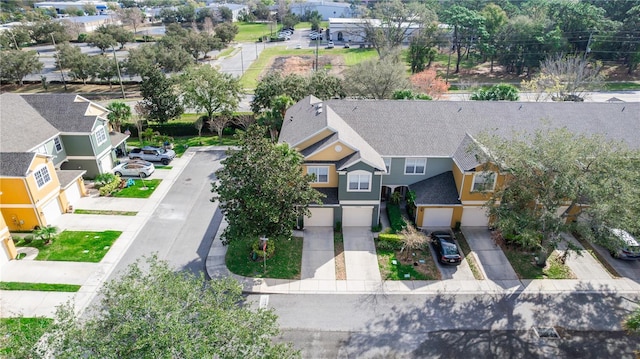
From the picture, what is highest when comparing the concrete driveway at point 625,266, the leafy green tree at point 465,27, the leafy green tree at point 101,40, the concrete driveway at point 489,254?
the leafy green tree at point 465,27

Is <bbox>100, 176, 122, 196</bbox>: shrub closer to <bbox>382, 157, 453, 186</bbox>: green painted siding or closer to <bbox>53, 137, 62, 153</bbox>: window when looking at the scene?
<bbox>53, 137, 62, 153</bbox>: window

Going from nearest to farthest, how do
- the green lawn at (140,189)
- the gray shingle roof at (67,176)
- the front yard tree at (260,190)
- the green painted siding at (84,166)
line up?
the front yard tree at (260,190) < the gray shingle roof at (67,176) < the green lawn at (140,189) < the green painted siding at (84,166)

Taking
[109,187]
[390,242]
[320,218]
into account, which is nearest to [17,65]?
[109,187]

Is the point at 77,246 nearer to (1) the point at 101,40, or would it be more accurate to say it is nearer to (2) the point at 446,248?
(2) the point at 446,248

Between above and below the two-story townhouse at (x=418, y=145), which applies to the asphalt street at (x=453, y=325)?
below

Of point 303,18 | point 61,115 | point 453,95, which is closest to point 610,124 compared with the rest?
point 453,95

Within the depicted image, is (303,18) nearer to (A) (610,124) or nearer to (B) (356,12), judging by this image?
(B) (356,12)

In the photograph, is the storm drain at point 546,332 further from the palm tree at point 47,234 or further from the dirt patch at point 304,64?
the dirt patch at point 304,64

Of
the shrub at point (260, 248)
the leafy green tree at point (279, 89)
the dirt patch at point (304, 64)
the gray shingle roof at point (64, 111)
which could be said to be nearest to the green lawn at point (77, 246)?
the shrub at point (260, 248)
